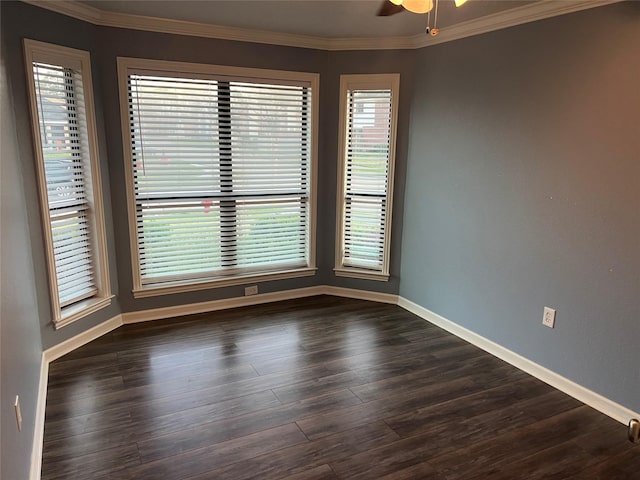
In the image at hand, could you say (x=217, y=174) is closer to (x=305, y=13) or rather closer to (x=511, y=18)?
(x=305, y=13)

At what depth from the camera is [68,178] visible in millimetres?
3268

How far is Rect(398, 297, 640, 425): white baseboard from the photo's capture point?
8.71ft

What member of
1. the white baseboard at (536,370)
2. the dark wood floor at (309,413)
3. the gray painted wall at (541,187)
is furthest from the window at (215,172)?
the white baseboard at (536,370)

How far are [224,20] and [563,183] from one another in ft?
8.82

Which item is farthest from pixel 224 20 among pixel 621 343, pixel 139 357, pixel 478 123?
pixel 621 343

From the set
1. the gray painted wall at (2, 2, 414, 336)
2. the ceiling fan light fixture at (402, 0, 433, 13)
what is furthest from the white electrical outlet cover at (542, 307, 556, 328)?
the ceiling fan light fixture at (402, 0, 433, 13)

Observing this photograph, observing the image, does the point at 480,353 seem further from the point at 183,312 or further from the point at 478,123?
the point at 183,312

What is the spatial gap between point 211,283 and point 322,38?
2.39 metres

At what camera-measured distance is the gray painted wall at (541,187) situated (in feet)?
8.33

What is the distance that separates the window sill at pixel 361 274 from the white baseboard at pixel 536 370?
39 cm

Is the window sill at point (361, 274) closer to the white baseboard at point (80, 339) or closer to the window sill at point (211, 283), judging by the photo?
the window sill at point (211, 283)

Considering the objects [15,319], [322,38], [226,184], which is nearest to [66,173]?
[226,184]

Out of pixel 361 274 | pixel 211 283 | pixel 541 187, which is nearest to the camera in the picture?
pixel 541 187

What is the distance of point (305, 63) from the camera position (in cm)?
404
